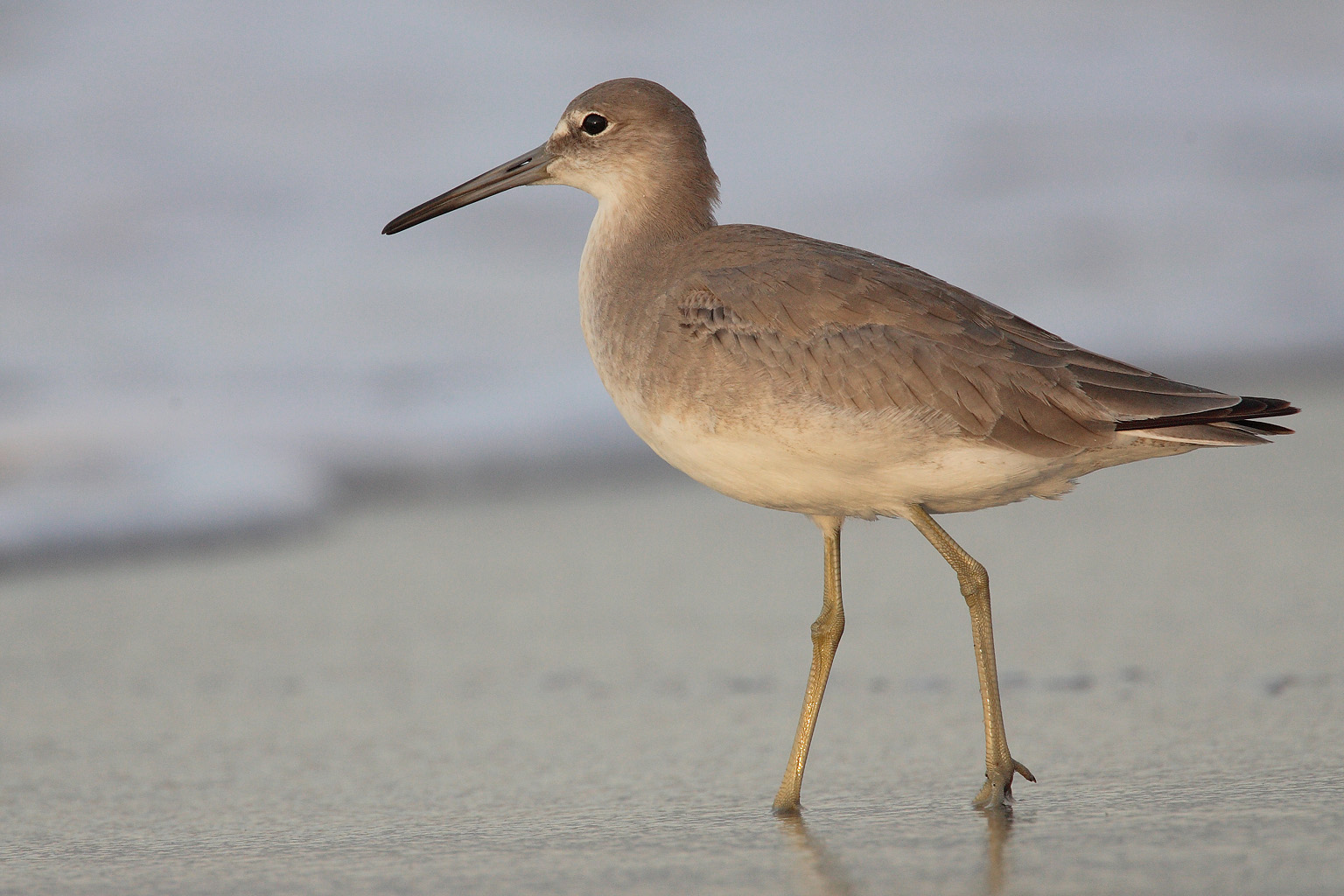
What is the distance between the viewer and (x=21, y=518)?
634cm

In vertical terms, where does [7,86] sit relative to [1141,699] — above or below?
above

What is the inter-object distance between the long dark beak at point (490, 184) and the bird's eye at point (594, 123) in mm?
148

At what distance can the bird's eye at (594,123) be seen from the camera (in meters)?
4.77

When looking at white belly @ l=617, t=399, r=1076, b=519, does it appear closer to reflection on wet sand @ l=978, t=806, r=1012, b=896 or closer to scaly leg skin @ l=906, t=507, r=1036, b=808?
scaly leg skin @ l=906, t=507, r=1036, b=808

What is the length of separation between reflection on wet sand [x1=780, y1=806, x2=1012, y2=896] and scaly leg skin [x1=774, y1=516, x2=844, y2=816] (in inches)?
3.3

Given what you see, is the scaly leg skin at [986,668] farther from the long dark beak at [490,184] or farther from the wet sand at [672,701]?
the long dark beak at [490,184]

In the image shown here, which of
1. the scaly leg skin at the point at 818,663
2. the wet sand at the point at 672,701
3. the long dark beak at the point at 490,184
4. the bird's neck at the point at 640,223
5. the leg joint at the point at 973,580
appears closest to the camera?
the wet sand at the point at 672,701

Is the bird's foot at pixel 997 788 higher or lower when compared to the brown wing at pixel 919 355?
lower

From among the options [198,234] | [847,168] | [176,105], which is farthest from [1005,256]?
[176,105]

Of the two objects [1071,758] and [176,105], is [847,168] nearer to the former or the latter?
[176,105]

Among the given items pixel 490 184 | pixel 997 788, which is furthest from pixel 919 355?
pixel 490 184

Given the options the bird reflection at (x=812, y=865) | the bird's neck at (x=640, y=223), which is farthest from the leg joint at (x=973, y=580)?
the bird's neck at (x=640, y=223)

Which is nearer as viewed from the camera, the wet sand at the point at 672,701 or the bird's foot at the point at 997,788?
the wet sand at the point at 672,701

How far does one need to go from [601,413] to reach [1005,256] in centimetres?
343
